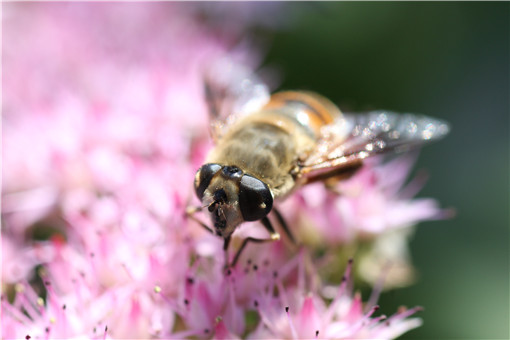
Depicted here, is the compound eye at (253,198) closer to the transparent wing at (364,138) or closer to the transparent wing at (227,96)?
the transparent wing at (364,138)

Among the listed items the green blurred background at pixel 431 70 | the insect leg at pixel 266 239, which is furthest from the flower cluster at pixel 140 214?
the green blurred background at pixel 431 70

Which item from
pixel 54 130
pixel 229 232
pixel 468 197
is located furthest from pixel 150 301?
pixel 468 197

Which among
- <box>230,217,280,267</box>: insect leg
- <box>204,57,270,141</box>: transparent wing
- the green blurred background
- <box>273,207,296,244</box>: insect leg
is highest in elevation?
the green blurred background

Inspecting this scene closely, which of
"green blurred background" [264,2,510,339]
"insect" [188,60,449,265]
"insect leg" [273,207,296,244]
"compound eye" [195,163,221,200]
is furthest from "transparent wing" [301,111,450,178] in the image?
"green blurred background" [264,2,510,339]

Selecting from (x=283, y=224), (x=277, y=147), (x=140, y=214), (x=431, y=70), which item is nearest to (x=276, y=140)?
(x=277, y=147)

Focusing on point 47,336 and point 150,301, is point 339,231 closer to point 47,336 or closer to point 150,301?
point 150,301

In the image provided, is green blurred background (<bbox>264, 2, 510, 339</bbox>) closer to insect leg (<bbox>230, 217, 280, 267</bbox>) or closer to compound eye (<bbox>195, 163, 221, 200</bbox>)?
insect leg (<bbox>230, 217, 280, 267</bbox>)
